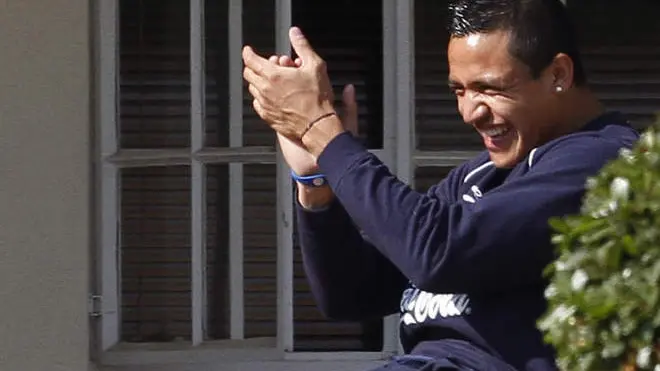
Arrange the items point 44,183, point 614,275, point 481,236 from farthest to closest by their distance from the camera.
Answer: point 44,183, point 481,236, point 614,275

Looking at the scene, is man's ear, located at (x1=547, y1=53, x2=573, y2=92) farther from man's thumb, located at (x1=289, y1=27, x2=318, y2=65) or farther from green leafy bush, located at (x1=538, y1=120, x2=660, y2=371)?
green leafy bush, located at (x1=538, y1=120, x2=660, y2=371)

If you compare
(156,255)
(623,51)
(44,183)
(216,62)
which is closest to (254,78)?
(44,183)

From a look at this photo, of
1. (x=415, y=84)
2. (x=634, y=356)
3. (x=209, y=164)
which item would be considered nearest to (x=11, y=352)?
(x=209, y=164)

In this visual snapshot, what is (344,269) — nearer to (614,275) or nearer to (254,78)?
(254,78)

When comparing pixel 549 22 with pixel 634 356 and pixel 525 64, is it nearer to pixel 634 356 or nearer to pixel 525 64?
pixel 525 64

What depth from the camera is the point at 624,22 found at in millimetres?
5273

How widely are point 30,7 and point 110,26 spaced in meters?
0.29

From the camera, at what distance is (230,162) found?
524cm

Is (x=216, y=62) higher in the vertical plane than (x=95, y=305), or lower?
higher

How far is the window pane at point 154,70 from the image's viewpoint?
524 cm

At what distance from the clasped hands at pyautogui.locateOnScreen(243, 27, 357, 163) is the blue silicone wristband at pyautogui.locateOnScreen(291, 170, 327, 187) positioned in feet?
0.42

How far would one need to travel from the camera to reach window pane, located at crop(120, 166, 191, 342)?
5273 millimetres

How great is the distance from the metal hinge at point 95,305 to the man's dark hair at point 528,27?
2185 millimetres

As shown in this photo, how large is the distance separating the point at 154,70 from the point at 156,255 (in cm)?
58
